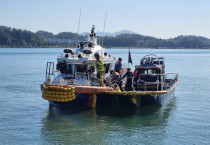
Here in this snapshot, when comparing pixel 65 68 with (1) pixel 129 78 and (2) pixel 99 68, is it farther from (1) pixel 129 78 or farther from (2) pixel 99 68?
(1) pixel 129 78

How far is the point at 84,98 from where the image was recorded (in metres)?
21.5

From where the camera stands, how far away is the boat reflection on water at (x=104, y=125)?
1708cm

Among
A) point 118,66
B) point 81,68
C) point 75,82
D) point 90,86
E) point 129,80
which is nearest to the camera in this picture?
point 90,86

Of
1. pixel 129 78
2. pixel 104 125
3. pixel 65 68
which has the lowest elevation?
pixel 104 125

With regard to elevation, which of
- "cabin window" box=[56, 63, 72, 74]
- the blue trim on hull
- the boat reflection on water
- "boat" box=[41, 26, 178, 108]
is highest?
"cabin window" box=[56, 63, 72, 74]

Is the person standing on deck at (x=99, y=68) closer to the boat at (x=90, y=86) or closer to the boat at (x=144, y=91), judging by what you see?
the boat at (x=90, y=86)

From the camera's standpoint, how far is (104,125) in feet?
63.7

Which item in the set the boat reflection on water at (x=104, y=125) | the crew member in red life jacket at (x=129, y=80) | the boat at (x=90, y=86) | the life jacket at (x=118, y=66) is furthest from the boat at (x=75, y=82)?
the crew member in red life jacket at (x=129, y=80)

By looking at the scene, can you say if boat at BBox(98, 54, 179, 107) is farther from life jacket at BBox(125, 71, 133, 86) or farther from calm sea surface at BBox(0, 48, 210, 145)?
calm sea surface at BBox(0, 48, 210, 145)

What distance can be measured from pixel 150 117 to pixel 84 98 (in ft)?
13.4

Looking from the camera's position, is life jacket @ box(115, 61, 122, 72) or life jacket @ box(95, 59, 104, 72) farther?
life jacket @ box(115, 61, 122, 72)

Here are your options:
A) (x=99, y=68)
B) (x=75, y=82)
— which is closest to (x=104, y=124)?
(x=75, y=82)

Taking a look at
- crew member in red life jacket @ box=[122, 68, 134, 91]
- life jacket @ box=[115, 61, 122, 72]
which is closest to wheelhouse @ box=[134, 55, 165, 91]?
crew member in red life jacket @ box=[122, 68, 134, 91]

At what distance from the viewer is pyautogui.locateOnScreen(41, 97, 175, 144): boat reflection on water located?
672 inches
